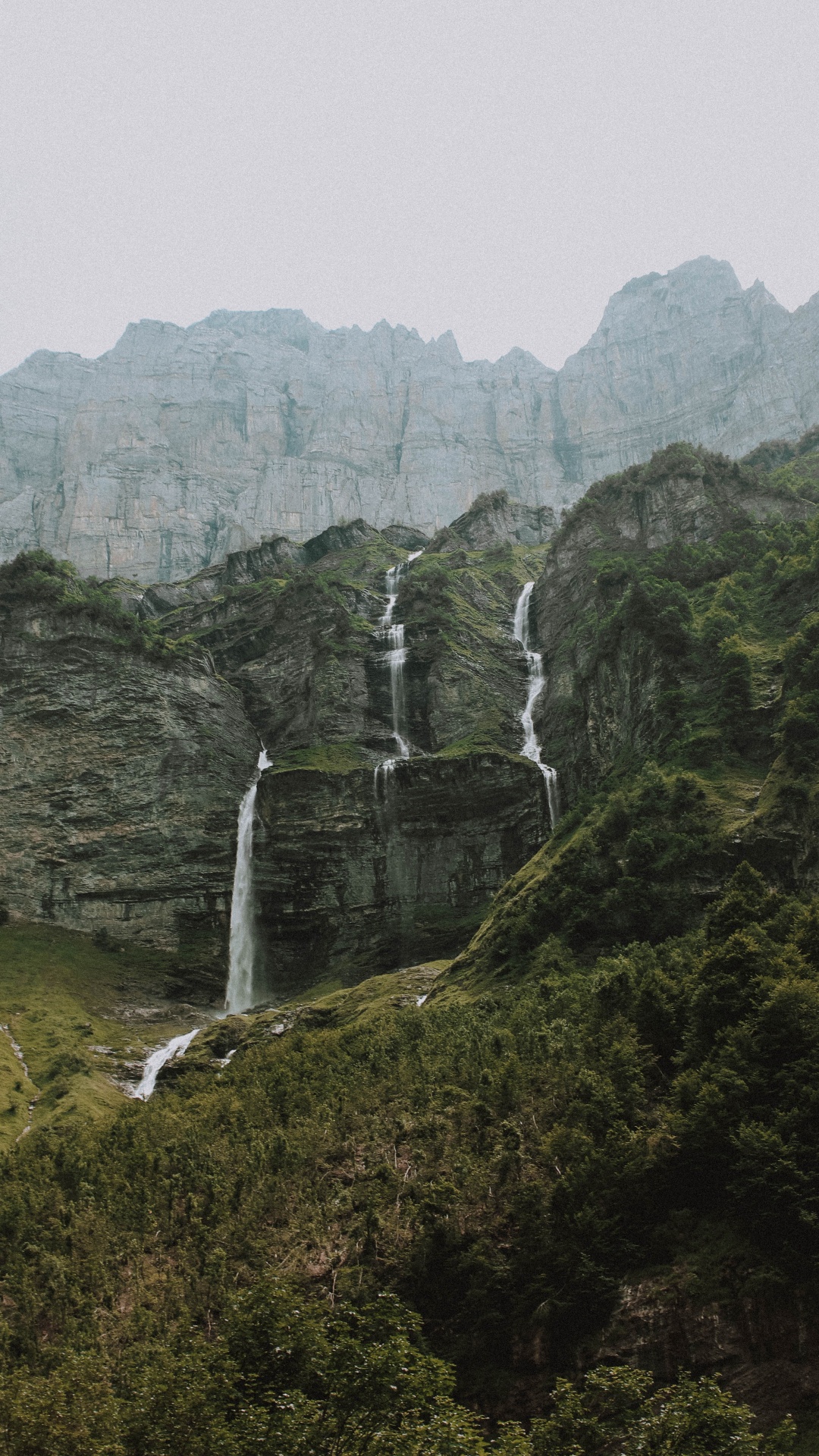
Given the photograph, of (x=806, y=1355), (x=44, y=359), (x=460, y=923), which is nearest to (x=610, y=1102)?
(x=806, y=1355)

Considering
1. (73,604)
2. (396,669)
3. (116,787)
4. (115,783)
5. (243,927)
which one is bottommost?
(243,927)

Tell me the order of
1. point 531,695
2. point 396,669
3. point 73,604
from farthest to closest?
point 396,669 → point 531,695 → point 73,604

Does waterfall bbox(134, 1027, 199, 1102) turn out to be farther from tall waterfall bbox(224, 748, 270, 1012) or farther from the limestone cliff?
the limestone cliff

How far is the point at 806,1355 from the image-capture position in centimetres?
1886

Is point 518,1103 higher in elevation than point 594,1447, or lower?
higher

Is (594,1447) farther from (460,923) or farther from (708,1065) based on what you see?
(460,923)

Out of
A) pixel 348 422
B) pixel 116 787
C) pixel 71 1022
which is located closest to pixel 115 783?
pixel 116 787

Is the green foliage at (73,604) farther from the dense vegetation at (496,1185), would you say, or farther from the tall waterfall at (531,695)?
the dense vegetation at (496,1185)

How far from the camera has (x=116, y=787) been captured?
71.4m

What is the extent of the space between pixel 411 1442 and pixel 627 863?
31734 millimetres

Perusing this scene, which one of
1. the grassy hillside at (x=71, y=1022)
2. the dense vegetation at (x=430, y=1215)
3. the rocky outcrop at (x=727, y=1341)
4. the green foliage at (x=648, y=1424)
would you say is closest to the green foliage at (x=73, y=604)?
the grassy hillside at (x=71, y=1022)

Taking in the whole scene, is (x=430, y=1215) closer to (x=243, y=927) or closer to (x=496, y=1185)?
(x=496, y=1185)

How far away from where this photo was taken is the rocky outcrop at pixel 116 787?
66.3m

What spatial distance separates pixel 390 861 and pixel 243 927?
10.9m
